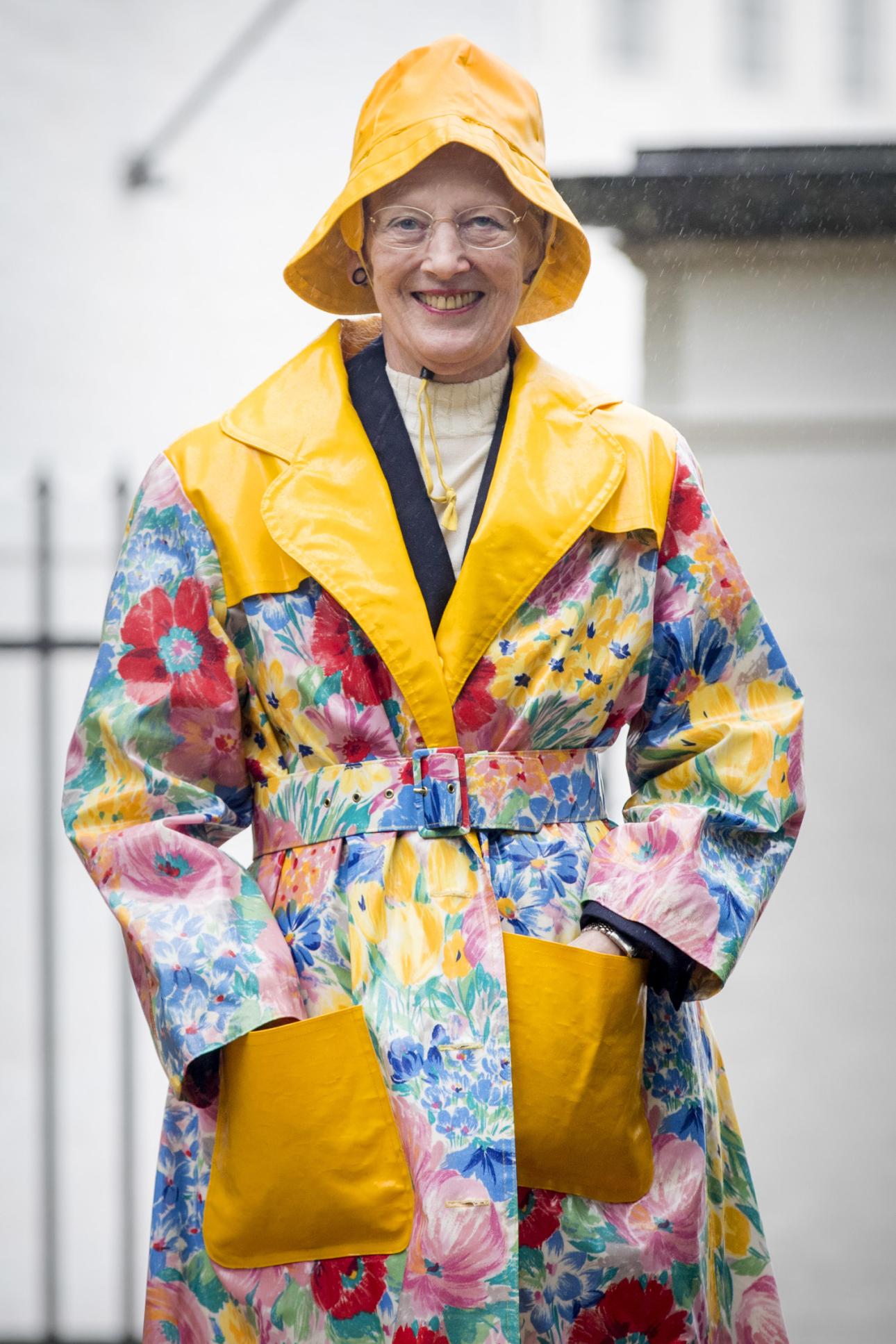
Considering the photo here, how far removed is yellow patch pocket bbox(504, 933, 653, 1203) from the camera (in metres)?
1.48

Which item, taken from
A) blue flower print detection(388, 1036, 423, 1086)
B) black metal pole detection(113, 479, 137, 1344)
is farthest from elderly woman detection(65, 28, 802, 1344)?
black metal pole detection(113, 479, 137, 1344)

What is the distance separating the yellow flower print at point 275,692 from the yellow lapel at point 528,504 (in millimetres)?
148

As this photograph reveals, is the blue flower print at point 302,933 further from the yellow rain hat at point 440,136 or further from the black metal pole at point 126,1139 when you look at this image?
the black metal pole at point 126,1139

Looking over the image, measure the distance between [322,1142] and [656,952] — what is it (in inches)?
13.4

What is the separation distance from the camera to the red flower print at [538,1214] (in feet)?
4.91

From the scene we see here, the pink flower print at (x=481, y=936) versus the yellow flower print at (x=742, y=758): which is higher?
the yellow flower print at (x=742, y=758)

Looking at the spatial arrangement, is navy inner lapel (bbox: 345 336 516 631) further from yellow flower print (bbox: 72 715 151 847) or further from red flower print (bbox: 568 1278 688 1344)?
red flower print (bbox: 568 1278 688 1344)

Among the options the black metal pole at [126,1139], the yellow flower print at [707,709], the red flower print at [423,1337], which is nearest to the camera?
the red flower print at [423,1337]

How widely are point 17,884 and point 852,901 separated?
1532 mm

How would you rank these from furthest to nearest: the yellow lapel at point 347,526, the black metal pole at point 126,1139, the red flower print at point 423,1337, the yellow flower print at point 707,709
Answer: the black metal pole at point 126,1139
the yellow flower print at point 707,709
the yellow lapel at point 347,526
the red flower print at point 423,1337

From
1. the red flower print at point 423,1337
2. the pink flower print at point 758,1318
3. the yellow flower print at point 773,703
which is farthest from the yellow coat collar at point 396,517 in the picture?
the pink flower print at point 758,1318

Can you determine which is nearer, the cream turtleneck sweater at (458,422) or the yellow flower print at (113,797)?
the yellow flower print at (113,797)

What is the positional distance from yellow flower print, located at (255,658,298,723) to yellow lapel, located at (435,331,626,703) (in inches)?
5.8

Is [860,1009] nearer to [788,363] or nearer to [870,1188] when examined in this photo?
[870,1188]
